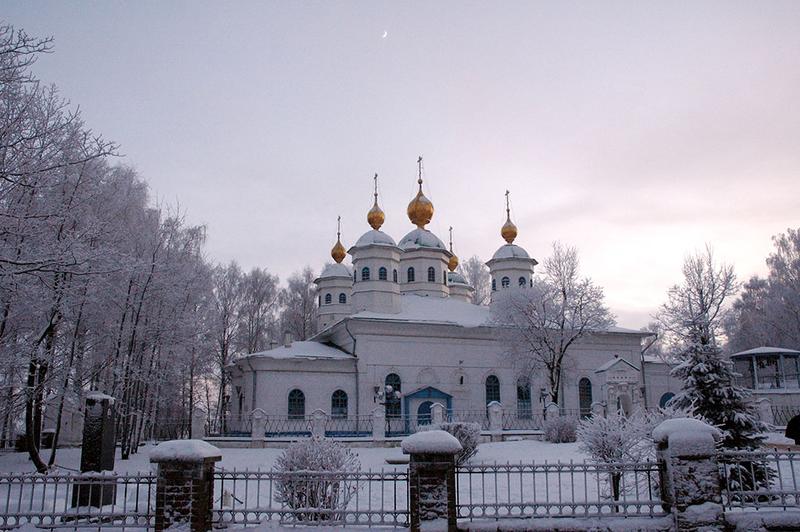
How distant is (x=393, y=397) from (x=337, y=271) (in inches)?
510

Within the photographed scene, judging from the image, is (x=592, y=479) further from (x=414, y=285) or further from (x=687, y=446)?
(x=414, y=285)

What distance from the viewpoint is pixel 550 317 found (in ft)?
96.4

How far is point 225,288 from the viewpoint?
35812mm

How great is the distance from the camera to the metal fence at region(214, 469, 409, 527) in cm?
720

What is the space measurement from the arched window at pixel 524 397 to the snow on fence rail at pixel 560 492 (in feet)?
56.6

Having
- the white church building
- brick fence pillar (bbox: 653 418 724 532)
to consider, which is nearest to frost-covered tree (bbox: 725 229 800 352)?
the white church building

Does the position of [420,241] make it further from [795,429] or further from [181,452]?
[181,452]

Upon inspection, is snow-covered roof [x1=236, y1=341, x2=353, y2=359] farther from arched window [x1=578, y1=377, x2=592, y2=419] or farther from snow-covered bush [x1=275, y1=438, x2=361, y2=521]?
snow-covered bush [x1=275, y1=438, x2=361, y2=521]

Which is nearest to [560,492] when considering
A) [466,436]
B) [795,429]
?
[795,429]

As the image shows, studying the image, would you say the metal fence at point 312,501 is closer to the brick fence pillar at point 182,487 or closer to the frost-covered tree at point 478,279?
the brick fence pillar at point 182,487

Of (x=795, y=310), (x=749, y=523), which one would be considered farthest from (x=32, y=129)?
(x=795, y=310)

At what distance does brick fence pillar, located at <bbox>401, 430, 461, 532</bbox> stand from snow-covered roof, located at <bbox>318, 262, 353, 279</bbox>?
32.6 m

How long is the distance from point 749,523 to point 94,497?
949 centimetres

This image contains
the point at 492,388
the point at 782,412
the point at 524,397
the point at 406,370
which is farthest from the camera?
the point at 524,397
